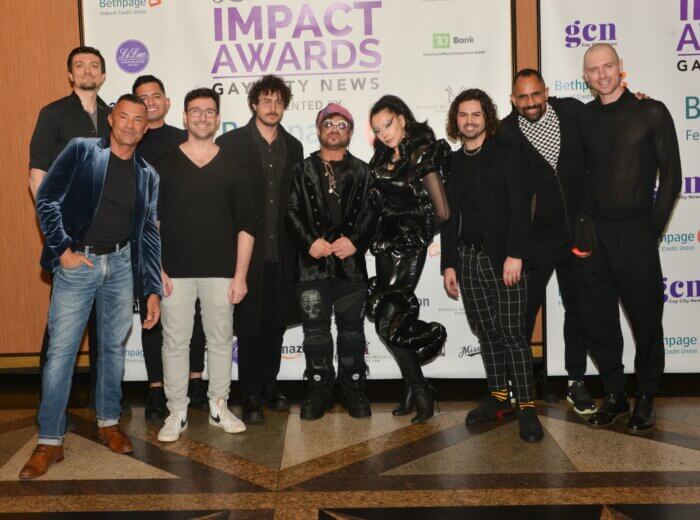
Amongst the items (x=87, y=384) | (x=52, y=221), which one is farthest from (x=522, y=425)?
(x=87, y=384)

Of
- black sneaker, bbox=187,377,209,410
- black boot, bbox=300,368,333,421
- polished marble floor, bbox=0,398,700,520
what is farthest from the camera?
black sneaker, bbox=187,377,209,410

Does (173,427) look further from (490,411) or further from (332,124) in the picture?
(332,124)

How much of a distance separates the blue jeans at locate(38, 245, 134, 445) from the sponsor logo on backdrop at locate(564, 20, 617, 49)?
3201 millimetres

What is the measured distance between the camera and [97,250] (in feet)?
11.3

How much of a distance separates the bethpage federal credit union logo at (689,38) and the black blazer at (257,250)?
267 centimetres

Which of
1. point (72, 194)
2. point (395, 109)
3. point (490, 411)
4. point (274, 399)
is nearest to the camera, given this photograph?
point (72, 194)

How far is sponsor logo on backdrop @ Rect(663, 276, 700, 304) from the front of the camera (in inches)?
191

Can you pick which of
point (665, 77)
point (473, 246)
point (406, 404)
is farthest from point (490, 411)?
point (665, 77)

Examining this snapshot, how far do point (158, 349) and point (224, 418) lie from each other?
2.19 feet

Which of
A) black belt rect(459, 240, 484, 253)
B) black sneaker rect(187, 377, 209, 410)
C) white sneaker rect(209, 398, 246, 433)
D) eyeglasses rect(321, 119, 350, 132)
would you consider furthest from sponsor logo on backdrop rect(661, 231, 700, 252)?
black sneaker rect(187, 377, 209, 410)

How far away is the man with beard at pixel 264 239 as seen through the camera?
4.11 metres

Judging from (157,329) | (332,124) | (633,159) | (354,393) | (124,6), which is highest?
(124,6)

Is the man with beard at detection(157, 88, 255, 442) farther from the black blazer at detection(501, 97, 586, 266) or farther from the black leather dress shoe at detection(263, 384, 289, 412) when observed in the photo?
the black blazer at detection(501, 97, 586, 266)

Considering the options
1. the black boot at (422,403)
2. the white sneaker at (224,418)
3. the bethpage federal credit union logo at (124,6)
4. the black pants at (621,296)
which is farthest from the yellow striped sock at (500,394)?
the bethpage federal credit union logo at (124,6)
